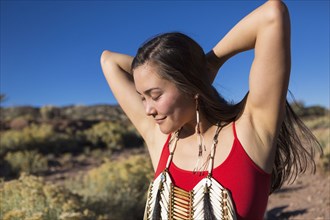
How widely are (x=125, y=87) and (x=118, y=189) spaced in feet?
17.2

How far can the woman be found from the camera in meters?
1.99

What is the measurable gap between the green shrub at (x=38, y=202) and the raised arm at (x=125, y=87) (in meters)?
2.41

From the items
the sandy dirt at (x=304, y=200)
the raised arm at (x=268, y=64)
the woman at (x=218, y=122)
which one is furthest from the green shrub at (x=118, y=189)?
the raised arm at (x=268, y=64)

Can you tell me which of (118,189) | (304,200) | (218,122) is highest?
(118,189)

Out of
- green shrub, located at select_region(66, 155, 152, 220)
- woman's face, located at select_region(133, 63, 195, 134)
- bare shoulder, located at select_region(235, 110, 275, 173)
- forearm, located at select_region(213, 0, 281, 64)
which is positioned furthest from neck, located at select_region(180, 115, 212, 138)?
green shrub, located at select_region(66, 155, 152, 220)

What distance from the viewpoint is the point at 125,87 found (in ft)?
9.12

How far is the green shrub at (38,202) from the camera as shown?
5109 millimetres

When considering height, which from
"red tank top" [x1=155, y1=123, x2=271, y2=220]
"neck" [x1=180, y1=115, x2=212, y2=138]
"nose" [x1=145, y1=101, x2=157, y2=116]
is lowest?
"red tank top" [x1=155, y1=123, x2=271, y2=220]

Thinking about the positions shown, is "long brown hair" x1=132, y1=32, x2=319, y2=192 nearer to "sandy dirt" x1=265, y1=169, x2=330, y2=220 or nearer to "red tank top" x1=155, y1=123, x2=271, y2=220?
"red tank top" x1=155, y1=123, x2=271, y2=220

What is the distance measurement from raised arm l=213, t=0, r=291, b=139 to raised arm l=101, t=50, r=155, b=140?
762 millimetres

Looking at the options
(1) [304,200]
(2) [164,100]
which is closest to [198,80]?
(2) [164,100]

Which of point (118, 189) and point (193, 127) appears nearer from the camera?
point (193, 127)

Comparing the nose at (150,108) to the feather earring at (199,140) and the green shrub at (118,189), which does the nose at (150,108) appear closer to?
the feather earring at (199,140)

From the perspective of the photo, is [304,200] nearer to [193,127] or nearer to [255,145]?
[193,127]
